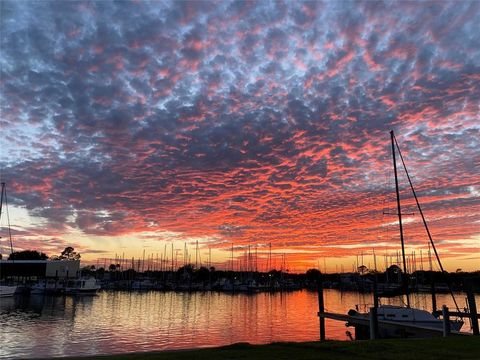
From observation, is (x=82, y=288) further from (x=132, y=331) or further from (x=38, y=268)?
(x=132, y=331)

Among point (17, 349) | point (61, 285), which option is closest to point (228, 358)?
point (17, 349)

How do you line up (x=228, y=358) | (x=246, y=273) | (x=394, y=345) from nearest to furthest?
1. (x=228, y=358)
2. (x=394, y=345)
3. (x=246, y=273)

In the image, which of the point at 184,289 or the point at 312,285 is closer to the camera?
the point at 184,289

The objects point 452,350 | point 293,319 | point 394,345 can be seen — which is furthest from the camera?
point 293,319

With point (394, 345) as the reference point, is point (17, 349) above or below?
below

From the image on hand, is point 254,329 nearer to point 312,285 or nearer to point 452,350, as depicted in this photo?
point 452,350

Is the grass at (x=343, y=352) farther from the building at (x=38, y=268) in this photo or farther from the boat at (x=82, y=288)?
the building at (x=38, y=268)

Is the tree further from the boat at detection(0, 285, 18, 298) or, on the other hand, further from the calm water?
the calm water

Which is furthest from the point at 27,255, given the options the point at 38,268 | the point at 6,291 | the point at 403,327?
the point at 403,327

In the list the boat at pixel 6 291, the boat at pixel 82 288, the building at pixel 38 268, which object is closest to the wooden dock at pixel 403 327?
the boat at pixel 6 291

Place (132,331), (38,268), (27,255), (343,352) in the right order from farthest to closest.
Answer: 1. (27,255)
2. (38,268)
3. (132,331)
4. (343,352)

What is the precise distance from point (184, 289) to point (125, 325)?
9799 cm

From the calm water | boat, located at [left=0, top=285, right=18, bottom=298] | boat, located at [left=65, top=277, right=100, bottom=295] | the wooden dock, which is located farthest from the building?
the wooden dock

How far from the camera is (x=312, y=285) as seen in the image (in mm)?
188125
